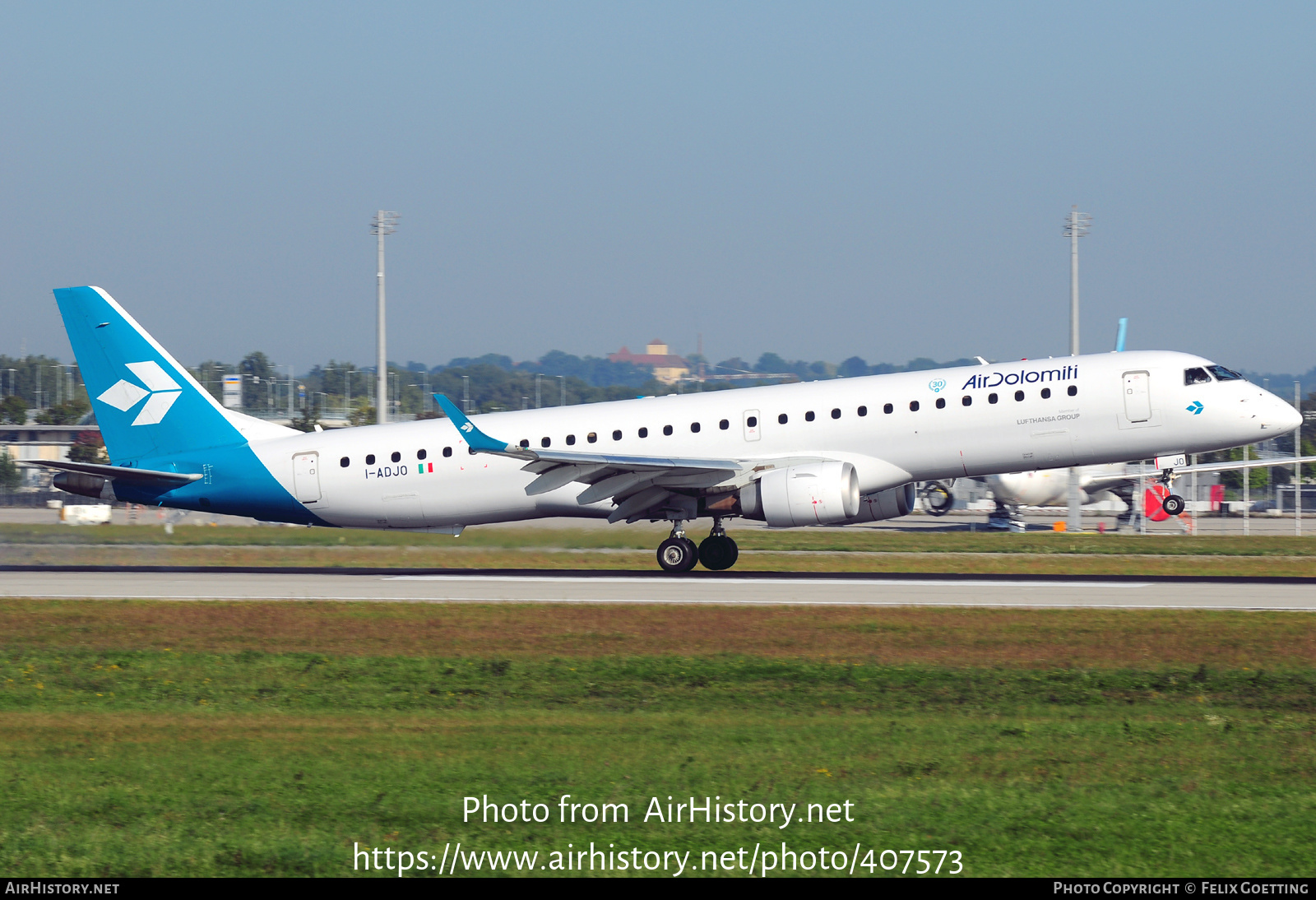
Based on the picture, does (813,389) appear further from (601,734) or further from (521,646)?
(601,734)

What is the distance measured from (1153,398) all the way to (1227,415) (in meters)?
1.60

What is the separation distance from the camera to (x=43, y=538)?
36781mm

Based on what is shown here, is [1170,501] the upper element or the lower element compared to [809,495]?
lower

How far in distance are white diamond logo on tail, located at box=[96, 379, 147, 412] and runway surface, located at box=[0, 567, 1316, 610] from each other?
4.20 m

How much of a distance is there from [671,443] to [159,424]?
12884 mm

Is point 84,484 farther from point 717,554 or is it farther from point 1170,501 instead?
point 1170,501

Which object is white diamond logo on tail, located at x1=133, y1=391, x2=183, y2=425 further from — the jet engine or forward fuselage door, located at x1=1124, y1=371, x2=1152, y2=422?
forward fuselage door, located at x1=1124, y1=371, x2=1152, y2=422

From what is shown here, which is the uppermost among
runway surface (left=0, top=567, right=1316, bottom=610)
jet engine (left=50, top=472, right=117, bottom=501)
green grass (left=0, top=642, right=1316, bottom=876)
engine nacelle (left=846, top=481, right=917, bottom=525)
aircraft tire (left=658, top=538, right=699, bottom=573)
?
jet engine (left=50, top=472, right=117, bottom=501)

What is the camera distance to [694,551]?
97.9 ft

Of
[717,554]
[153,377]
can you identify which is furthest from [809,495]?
[153,377]

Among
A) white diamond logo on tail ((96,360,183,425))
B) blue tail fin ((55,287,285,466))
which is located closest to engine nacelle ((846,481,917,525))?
blue tail fin ((55,287,285,466))

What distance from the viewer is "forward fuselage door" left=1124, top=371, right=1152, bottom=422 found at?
1054 inches

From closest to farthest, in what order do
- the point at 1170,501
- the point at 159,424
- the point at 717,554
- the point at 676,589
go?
the point at 676,589 → the point at 717,554 → the point at 1170,501 → the point at 159,424

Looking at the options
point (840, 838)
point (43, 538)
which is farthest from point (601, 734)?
point (43, 538)
